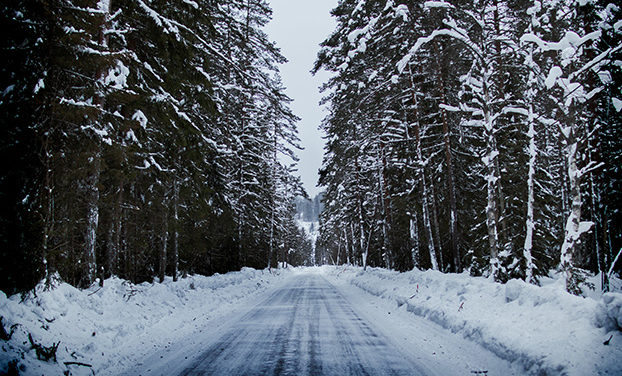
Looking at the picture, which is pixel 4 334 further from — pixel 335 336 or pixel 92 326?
pixel 335 336

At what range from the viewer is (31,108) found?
5.11 meters

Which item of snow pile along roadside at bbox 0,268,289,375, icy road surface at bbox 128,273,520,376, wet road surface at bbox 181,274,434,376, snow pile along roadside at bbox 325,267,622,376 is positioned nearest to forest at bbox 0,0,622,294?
snow pile along roadside at bbox 0,268,289,375

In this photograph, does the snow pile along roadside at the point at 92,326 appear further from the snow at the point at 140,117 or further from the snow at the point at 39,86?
the snow at the point at 140,117

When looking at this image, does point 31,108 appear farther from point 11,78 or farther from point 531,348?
point 531,348

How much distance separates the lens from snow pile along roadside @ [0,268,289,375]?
414 centimetres

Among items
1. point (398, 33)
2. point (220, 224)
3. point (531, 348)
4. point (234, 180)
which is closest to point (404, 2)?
point (398, 33)

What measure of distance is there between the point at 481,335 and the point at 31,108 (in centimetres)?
822

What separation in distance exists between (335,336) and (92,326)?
177 inches

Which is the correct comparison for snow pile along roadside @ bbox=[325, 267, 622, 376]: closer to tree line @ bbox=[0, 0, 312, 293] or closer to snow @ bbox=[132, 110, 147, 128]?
tree line @ bbox=[0, 0, 312, 293]

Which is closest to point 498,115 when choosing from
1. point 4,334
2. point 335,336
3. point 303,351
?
point 335,336

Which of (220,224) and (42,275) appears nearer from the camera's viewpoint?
(42,275)

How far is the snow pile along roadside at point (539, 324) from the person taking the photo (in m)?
3.83

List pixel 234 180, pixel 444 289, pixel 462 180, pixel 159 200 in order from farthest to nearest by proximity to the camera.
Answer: pixel 234 180, pixel 462 180, pixel 159 200, pixel 444 289

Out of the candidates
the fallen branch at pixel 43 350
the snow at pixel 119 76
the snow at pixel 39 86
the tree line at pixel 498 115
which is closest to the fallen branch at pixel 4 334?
the fallen branch at pixel 43 350
